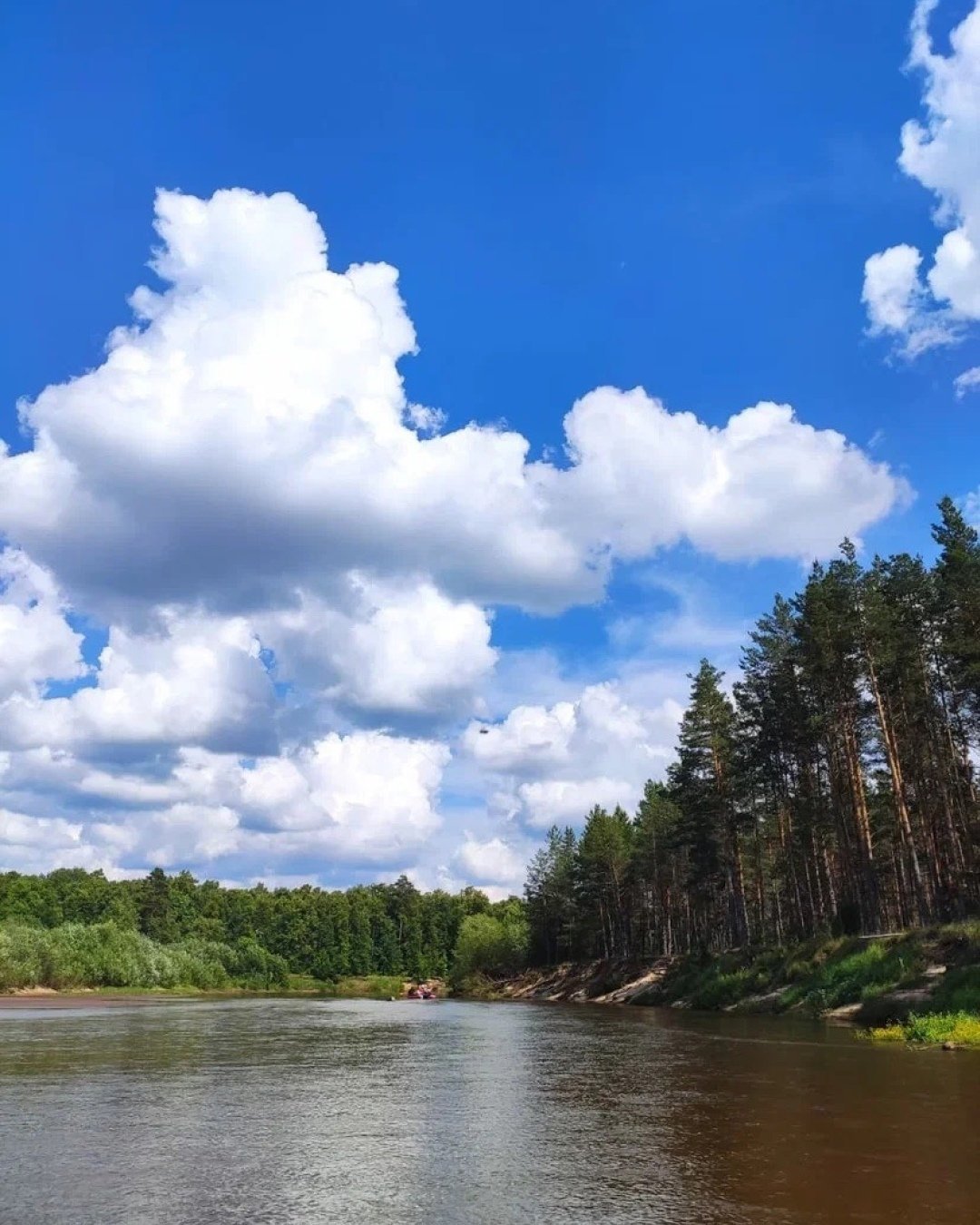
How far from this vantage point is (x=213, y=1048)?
39.8 metres

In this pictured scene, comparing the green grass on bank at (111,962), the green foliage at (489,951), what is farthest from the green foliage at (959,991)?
the green foliage at (489,951)

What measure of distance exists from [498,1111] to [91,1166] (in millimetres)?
9586

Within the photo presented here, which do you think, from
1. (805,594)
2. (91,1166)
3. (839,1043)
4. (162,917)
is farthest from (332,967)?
(91,1166)

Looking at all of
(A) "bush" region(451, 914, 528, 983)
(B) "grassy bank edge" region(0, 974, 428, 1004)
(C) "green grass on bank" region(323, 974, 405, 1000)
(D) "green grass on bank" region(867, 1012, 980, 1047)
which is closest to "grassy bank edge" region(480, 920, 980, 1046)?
(D) "green grass on bank" region(867, 1012, 980, 1047)

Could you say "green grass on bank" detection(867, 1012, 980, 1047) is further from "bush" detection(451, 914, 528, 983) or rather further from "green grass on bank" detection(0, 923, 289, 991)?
"bush" detection(451, 914, 528, 983)

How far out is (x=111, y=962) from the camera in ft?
383

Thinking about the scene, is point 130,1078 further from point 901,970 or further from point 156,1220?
point 901,970

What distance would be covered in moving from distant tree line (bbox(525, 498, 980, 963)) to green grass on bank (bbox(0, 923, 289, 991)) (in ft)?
236

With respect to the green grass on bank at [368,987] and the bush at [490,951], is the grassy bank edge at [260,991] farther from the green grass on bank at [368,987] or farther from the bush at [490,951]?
the bush at [490,951]

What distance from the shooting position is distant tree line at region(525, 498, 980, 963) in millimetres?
50188

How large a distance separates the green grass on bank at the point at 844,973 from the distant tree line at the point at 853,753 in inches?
128

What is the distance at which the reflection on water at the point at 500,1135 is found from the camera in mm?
13375

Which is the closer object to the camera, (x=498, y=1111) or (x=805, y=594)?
(x=498, y=1111)

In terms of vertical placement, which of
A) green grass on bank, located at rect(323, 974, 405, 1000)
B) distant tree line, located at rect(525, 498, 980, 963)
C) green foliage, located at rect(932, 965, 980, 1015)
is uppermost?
distant tree line, located at rect(525, 498, 980, 963)
